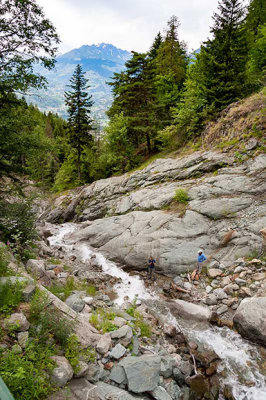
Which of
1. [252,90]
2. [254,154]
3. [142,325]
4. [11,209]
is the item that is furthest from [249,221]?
[252,90]

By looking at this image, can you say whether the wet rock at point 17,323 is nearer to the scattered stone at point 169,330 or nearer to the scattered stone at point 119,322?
the scattered stone at point 119,322

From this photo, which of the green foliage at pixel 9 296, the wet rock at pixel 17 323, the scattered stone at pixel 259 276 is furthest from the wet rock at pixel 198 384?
the green foliage at pixel 9 296

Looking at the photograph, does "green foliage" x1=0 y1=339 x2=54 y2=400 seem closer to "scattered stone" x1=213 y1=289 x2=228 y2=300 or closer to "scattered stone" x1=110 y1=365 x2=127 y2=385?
"scattered stone" x1=110 y1=365 x2=127 y2=385

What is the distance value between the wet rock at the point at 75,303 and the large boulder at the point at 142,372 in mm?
2895

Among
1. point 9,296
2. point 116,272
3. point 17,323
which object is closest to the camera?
point 17,323

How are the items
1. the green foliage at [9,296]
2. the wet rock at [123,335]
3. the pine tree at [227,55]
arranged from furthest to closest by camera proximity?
the pine tree at [227,55]
the wet rock at [123,335]
the green foliage at [9,296]

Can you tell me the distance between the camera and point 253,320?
7.58 m

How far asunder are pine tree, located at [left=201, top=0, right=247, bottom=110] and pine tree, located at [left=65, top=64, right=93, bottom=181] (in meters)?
17.7

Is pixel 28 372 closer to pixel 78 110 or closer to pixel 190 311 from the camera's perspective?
pixel 190 311

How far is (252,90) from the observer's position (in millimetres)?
19812

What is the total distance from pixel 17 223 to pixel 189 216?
10541 millimetres

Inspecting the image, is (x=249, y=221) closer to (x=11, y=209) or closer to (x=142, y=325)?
(x=142, y=325)

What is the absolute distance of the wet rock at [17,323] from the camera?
452 cm

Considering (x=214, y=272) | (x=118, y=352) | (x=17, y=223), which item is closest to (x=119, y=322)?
(x=118, y=352)
